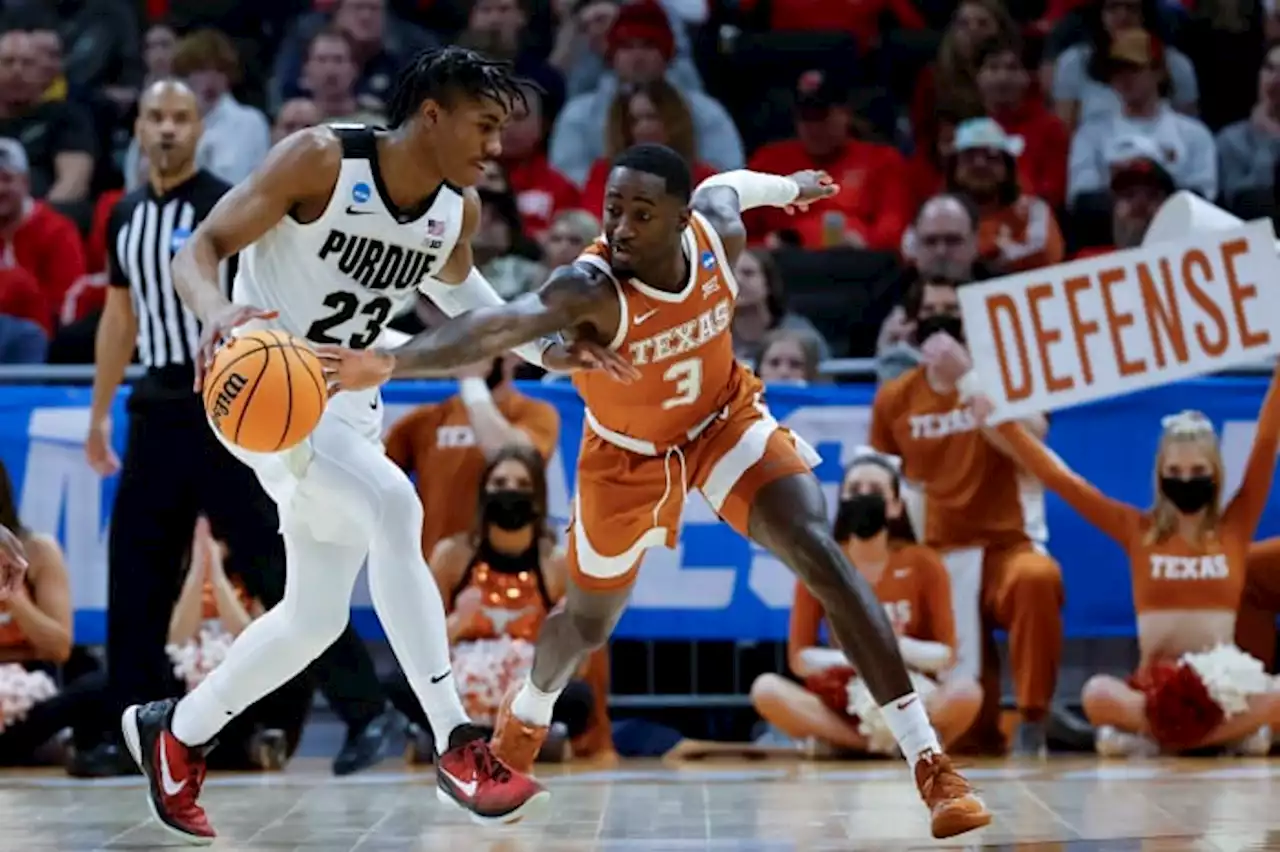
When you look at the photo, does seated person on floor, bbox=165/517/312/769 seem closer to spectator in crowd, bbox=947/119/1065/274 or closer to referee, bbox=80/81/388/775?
referee, bbox=80/81/388/775

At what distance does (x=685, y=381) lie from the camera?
6070 mm

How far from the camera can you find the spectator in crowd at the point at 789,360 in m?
9.12

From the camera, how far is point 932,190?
1152 cm

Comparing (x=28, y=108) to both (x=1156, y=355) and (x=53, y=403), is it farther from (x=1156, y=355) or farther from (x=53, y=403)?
(x=1156, y=355)

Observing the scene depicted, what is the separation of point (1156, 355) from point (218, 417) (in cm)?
463

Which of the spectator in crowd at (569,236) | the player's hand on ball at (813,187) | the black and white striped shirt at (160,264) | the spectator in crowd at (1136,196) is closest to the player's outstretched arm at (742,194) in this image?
the player's hand on ball at (813,187)

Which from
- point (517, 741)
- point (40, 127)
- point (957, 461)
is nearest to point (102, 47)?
point (40, 127)

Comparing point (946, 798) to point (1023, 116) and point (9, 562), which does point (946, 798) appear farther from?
point (1023, 116)

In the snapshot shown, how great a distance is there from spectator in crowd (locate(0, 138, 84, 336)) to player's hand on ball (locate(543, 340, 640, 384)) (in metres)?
5.61

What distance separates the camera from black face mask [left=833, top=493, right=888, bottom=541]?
8602 millimetres

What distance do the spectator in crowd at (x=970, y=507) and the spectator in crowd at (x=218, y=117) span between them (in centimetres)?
398

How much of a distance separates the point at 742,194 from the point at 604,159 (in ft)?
16.2

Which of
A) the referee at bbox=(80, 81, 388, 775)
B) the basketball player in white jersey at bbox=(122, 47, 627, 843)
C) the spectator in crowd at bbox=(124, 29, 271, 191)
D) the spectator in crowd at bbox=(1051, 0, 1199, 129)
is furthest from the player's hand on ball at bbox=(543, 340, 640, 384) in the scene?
the spectator in crowd at bbox=(1051, 0, 1199, 129)

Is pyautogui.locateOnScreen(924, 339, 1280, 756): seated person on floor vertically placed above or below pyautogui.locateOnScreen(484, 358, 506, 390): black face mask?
below
